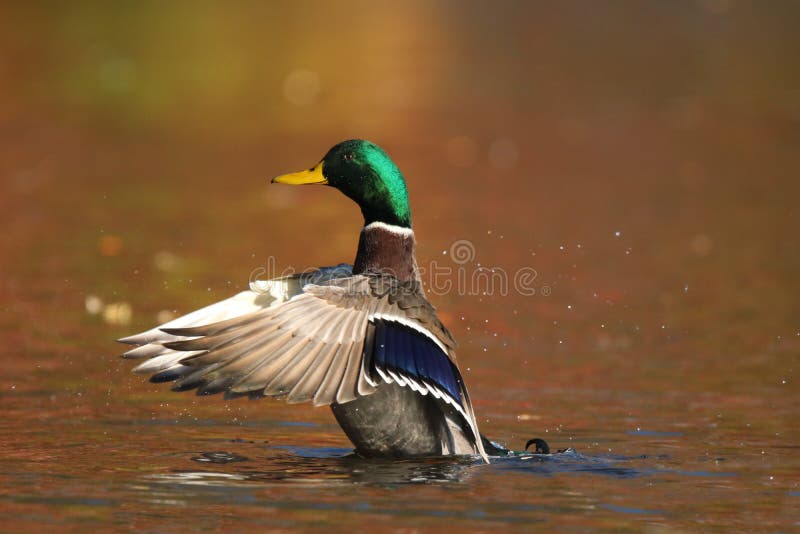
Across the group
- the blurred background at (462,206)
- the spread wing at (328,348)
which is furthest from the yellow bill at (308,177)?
the blurred background at (462,206)

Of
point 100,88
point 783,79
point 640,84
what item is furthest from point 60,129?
point 783,79

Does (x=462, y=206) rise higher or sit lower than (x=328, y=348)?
higher

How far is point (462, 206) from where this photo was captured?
41.7ft

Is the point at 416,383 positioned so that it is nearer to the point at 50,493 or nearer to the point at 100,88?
the point at 50,493

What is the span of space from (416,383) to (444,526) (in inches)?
33.7

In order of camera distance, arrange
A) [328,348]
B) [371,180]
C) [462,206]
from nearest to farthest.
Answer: [328,348] → [371,180] → [462,206]

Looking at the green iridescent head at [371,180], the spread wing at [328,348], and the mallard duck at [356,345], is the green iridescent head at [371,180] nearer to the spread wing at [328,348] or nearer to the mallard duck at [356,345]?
the mallard duck at [356,345]

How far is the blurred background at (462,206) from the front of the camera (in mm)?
6953

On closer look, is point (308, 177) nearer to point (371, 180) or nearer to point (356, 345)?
point (371, 180)

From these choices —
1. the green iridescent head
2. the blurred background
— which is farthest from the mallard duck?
the blurred background

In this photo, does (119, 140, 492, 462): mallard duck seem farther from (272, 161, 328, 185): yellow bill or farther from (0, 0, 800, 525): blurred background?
(0, 0, 800, 525): blurred background

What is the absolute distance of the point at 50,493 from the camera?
502 cm

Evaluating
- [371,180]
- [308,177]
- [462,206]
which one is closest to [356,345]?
[371,180]

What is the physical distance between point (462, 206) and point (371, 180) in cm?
651
